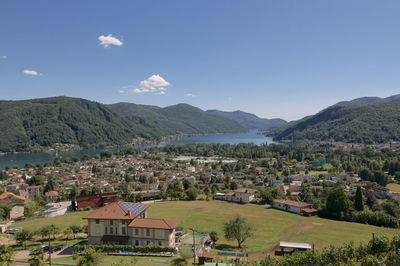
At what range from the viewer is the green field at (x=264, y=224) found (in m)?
27.8

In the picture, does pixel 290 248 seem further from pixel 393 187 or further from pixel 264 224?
pixel 393 187

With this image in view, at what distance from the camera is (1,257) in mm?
17562

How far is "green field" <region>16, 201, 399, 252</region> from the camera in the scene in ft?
91.1

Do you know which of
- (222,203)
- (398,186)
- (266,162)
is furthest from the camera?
(266,162)

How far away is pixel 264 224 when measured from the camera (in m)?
33.2

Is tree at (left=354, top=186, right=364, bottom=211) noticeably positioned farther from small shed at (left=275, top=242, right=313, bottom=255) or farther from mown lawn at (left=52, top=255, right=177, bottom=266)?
mown lawn at (left=52, top=255, right=177, bottom=266)

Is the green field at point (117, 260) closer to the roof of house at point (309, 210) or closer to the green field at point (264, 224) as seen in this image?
the green field at point (264, 224)

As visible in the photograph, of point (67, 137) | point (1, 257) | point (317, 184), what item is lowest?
point (317, 184)

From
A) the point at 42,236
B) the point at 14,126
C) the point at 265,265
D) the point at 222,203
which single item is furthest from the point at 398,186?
the point at 14,126

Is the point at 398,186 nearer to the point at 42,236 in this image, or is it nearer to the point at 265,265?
the point at 265,265

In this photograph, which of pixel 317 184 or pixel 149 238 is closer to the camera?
pixel 149 238

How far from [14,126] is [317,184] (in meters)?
190

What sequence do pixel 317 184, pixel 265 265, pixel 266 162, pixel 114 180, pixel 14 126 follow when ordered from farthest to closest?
pixel 14 126
pixel 266 162
pixel 114 180
pixel 317 184
pixel 265 265

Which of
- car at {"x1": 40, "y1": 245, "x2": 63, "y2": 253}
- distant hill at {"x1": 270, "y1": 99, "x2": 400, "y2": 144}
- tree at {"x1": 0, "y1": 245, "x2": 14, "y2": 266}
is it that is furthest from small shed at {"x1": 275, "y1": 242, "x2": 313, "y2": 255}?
distant hill at {"x1": 270, "y1": 99, "x2": 400, "y2": 144}
